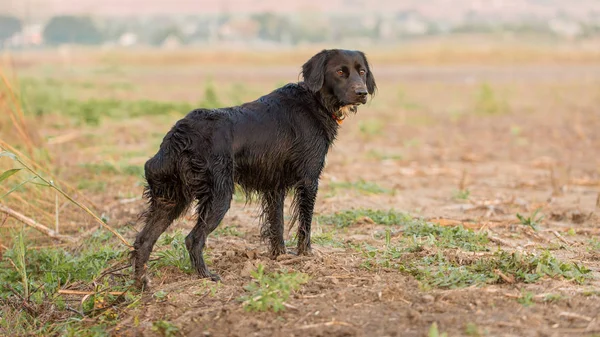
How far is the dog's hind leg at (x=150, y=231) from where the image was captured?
19.3 feet

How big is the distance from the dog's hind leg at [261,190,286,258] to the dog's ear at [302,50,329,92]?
3.15 ft

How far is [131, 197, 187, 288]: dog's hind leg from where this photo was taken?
5.88 metres

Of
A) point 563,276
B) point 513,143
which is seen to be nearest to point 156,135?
point 513,143

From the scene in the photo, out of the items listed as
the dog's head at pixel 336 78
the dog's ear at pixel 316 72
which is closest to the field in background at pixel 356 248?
the dog's head at pixel 336 78

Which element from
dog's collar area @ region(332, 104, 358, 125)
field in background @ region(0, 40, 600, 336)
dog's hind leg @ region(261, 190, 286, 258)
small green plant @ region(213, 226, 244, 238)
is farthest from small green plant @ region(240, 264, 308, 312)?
small green plant @ region(213, 226, 244, 238)

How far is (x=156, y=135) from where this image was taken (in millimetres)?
14945

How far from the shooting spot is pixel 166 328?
505 cm

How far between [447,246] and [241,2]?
18186cm

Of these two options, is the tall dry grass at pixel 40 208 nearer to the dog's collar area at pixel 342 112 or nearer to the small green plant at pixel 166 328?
the small green plant at pixel 166 328

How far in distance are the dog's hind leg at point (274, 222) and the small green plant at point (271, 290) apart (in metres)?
1.01

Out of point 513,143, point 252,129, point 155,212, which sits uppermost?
point 252,129

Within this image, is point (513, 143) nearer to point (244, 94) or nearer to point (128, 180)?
point (128, 180)

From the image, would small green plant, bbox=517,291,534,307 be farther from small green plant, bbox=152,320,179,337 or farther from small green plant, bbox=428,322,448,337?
small green plant, bbox=152,320,179,337

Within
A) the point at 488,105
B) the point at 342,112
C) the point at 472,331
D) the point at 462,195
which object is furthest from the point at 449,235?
the point at 488,105
